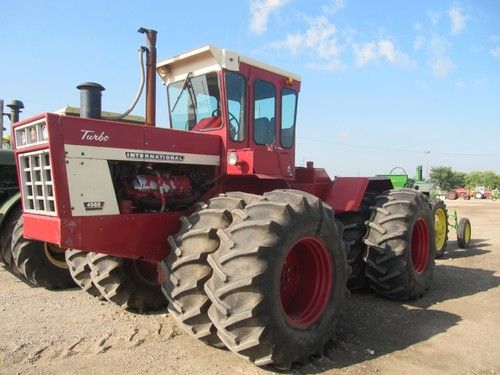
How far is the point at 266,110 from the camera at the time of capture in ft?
19.4

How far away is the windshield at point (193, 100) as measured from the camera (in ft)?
17.8

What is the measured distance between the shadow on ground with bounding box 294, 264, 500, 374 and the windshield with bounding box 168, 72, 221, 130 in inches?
110

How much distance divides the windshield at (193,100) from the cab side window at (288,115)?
1.10 metres

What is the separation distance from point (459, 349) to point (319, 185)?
2.96 meters

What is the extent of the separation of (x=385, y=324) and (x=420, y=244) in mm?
2156

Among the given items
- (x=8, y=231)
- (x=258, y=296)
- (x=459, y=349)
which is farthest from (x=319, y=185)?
(x=8, y=231)

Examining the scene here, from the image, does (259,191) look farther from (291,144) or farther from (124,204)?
(124,204)

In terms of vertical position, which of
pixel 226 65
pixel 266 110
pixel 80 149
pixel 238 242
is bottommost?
pixel 238 242

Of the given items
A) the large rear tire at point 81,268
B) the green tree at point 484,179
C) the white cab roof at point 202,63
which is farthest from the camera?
the green tree at point 484,179

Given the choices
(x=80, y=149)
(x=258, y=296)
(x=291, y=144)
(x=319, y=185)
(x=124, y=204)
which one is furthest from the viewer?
(x=319, y=185)

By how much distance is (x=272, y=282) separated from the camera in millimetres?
3889

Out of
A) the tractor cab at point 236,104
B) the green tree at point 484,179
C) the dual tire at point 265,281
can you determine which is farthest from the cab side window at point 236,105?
the green tree at point 484,179

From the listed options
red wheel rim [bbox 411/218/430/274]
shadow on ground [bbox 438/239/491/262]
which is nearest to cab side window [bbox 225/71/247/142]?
red wheel rim [bbox 411/218/430/274]

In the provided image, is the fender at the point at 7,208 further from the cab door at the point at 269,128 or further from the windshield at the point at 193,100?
the cab door at the point at 269,128
